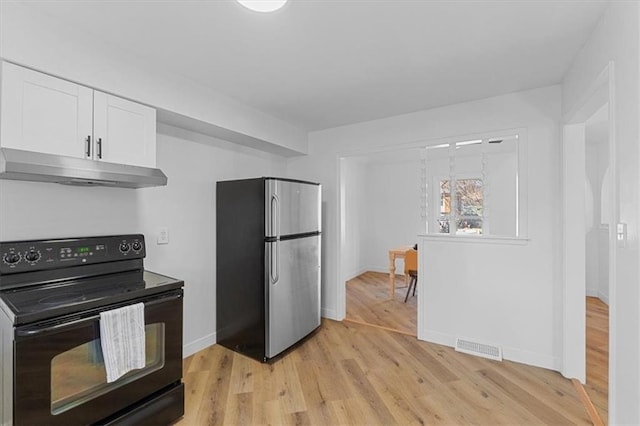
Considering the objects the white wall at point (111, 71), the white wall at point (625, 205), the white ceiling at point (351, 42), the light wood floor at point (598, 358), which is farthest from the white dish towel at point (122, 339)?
the light wood floor at point (598, 358)

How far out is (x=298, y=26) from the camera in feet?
5.53

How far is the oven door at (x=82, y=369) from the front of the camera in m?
1.31

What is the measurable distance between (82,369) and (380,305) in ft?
11.4

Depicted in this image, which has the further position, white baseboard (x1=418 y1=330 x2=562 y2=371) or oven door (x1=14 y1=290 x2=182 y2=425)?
white baseboard (x1=418 y1=330 x2=562 y2=371)

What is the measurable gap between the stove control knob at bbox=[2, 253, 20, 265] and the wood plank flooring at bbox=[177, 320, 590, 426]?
1340mm

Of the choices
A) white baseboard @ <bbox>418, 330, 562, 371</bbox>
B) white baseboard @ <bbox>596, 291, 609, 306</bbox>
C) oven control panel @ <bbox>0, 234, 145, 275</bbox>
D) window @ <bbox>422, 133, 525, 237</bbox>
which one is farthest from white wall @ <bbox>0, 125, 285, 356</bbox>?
white baseboard @ <bbox>596, 291, 609, 306</bbox>

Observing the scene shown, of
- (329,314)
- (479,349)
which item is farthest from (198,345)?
(479,349)

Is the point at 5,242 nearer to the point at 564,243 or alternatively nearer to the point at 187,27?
the point at 187,27

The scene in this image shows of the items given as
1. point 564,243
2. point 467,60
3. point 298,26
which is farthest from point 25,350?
point 564,243

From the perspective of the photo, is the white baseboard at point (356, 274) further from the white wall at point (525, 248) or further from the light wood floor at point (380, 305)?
the white wall at point (525, 248)

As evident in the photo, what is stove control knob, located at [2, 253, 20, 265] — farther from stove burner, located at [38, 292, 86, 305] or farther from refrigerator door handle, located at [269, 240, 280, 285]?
refrigerator door handle, located at [269, 240, 280, 285]

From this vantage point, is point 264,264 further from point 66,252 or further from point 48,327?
point 48,327

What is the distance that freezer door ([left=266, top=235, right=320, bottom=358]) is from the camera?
2.65 metres

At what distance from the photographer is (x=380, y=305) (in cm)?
428
